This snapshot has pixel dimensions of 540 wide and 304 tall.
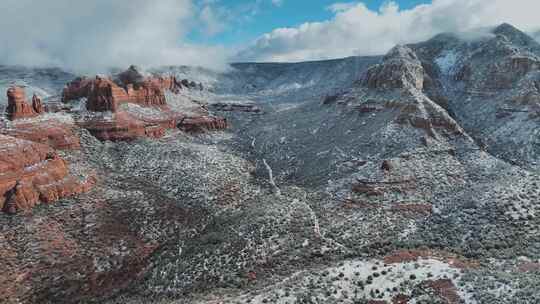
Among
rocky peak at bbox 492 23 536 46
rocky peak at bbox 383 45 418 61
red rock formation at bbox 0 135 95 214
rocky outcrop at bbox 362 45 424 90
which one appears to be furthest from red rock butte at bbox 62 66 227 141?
rocky peak at bbox 492 23 536 46

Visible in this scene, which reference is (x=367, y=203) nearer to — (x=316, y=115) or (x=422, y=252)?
(x=422, y=252)

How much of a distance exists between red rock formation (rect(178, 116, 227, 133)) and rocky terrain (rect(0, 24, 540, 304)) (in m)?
0.32

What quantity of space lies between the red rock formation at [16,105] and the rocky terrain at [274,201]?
0.61 feet

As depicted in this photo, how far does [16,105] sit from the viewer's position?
48906 millimetres

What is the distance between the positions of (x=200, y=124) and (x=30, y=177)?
37320 mm

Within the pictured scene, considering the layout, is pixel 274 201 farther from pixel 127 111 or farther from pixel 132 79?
pixel 132 79

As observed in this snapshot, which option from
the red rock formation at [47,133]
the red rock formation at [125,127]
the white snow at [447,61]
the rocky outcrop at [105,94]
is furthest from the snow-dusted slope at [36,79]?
the white snow at [447,61]

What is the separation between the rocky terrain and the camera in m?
30.0

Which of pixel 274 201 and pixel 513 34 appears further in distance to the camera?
pixel 513 34

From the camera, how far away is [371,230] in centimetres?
3744

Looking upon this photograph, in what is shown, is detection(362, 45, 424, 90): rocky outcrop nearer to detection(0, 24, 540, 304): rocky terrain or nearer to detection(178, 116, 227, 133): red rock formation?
detection(0, 24, 540, 304): rocky terrain

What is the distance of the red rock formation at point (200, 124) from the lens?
70312 mm

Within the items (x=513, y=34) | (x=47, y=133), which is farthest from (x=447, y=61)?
(x=47, y=133)

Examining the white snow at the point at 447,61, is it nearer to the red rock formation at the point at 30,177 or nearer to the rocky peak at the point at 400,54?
the rocky peak at the point at 400,54
